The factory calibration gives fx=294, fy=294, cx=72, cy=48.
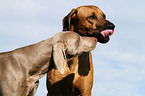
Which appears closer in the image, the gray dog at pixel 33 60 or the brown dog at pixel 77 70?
the gray dog at pixel 33 60

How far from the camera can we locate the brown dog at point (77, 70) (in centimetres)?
604

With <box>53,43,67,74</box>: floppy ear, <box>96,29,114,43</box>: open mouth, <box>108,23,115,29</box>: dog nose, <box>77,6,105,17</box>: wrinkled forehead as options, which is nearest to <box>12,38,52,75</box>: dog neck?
<box>53,43,67,74</box>: floppy ear

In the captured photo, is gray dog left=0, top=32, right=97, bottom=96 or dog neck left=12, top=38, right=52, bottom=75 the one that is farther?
dog neck left=12, top=38, right=52, bottom=75

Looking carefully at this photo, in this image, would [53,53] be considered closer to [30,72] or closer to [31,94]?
[30,72]

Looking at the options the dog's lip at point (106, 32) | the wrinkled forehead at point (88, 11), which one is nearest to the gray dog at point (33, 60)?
the dog's lip at point (106, 32)

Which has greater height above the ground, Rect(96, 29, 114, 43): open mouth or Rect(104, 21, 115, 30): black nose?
Rect(104, 21, 115, 30): black nose

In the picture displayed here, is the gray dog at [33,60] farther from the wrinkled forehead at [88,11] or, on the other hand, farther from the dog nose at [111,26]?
the wrinkled forehead at [88,11]

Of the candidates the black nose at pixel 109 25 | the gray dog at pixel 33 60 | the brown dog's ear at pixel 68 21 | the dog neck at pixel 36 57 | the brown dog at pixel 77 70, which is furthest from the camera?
the brown dog's ear at pixel 68 21

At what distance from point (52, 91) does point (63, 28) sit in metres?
1.37

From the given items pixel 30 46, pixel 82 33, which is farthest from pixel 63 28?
pixel 30 46

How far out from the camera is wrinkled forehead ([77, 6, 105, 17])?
611 cm

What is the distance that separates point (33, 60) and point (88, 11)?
206 centimetres

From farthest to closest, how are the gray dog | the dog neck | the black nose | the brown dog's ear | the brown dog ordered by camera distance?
the brown dog's ear → the brown dog → the black nose → the dog neck → the gray dog

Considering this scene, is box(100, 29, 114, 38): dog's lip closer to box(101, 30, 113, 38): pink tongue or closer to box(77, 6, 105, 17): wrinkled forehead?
box(101, 30, 113, 38): pink tongue
